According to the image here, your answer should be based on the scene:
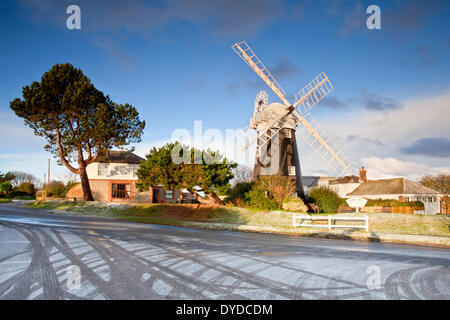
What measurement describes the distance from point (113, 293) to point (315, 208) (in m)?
27.4

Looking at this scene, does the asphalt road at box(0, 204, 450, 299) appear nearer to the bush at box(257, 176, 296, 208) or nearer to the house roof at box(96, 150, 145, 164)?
the bush at box(257, 176, 296, 208)

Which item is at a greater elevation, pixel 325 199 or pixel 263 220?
pixel 325 199

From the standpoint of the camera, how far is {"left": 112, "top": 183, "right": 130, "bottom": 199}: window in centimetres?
4172

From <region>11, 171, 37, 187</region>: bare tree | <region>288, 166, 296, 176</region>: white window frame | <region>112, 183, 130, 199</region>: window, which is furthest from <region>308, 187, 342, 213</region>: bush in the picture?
<region>11, 171, 37, 187</region>: bare tree

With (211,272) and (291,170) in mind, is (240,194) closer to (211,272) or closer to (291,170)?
(291,170)

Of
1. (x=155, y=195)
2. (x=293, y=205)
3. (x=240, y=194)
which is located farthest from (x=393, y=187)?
(x=155, y=195)

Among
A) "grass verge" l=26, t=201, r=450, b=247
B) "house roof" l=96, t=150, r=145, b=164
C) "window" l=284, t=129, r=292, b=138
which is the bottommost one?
"grass verge" l=26, t=201, r=450, b=247

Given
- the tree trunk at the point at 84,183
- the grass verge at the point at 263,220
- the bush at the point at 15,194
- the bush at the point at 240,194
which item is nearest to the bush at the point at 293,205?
the grass verge at the point at 263,220

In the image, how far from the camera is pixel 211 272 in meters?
6.87

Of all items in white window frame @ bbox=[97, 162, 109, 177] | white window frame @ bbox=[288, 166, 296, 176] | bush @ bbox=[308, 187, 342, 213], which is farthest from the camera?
white window frame @ bbox=[97, 162, 109, 177]

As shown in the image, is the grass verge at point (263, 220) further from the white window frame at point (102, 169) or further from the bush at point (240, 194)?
the white window frame at point (102, 169)

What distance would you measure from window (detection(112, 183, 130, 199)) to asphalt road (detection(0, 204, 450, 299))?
1248 inches

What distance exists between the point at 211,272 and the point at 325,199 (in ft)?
85.9

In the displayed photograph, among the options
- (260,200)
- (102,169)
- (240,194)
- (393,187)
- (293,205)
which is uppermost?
(102,169)
